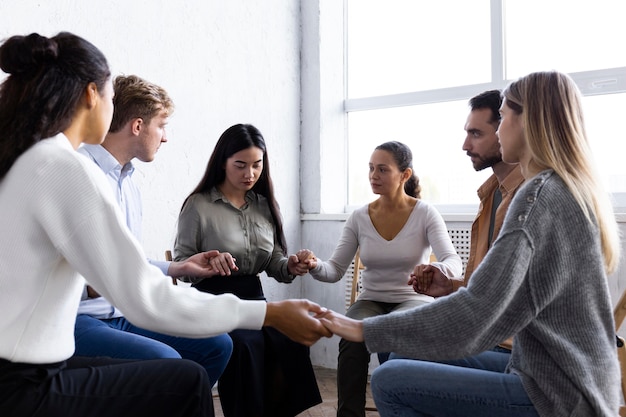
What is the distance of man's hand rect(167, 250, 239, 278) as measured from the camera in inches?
91.0

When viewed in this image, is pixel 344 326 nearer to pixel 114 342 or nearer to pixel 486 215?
pixel 114 342

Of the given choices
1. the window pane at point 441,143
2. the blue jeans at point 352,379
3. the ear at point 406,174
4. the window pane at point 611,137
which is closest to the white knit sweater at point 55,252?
the blue jeans at point 352,379

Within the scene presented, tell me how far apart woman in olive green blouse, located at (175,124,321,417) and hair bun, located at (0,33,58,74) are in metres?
1.08

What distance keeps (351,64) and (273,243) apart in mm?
2030

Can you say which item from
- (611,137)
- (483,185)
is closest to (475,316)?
(483,185)

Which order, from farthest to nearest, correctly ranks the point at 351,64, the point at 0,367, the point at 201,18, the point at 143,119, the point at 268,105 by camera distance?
the point at 351,64, the point at 268,105, the point at 201,18, the point at 143,119, the point at 0,367

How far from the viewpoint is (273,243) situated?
2820mm

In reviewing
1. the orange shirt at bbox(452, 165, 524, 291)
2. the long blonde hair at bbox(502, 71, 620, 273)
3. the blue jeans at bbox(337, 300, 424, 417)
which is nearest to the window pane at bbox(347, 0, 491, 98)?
the orange shirt at bbox(452, 165, 524, 291)

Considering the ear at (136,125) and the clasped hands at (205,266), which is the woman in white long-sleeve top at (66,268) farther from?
the clasped hands at (205,266)

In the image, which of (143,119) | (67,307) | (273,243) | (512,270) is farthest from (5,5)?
(512,270)

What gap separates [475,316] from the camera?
136cm

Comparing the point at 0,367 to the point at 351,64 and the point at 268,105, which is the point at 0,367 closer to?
the point at 268,105

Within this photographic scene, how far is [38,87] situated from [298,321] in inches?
32.6

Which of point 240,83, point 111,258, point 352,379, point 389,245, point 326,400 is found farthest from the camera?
point 240,83
